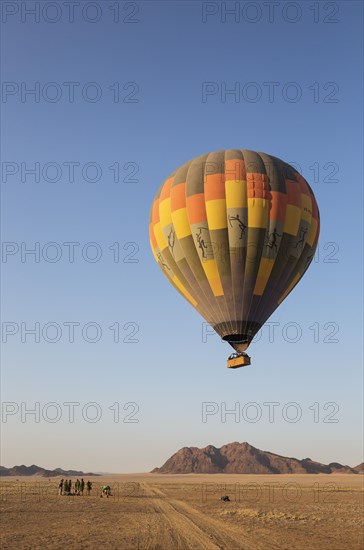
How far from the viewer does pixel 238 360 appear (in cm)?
2902

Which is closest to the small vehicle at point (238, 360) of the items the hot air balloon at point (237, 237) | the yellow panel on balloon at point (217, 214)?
the hot air balloon at point (237, 237)

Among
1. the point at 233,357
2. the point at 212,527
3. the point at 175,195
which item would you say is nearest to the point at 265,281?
the point at 233,357

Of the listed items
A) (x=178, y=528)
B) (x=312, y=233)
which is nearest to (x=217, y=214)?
(x=312, y=233)

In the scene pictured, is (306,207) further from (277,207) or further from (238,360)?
(238,360)

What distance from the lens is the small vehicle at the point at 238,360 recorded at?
28.8 m

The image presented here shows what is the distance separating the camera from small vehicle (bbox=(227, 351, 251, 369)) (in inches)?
1134

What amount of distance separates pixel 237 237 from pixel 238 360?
6.96 meters

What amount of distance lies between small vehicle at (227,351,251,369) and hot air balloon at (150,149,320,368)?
0.06 metres

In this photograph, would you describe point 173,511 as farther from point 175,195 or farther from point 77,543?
point 175,195

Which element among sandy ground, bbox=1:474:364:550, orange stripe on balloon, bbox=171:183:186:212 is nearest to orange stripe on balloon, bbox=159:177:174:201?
orange stripe on balloon, bbox=171:183:186:212

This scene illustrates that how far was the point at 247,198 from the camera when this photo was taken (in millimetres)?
30156

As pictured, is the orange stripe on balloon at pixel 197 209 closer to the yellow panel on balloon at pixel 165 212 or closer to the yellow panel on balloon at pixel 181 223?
the yellow panel on balloon at pixel 181 223

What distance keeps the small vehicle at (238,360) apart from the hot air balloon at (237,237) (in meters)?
0.06

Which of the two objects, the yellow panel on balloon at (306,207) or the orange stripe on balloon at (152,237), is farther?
the orange stripe on balloon at (152,237)
